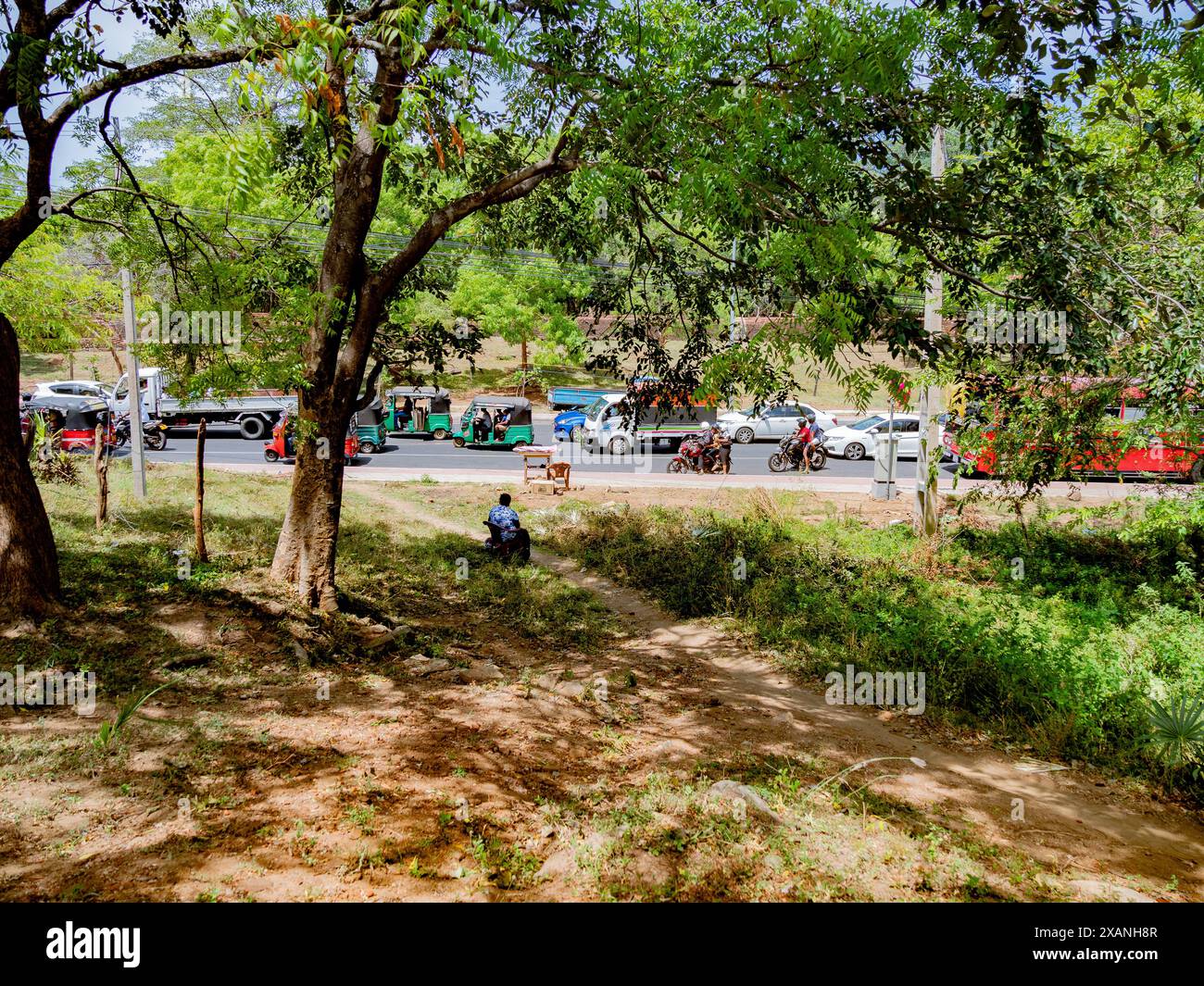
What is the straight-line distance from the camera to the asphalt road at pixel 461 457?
23.4 metres

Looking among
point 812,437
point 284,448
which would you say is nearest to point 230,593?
point 284,448

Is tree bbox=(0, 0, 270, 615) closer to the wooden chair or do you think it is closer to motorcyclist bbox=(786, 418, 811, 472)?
the wooden chair

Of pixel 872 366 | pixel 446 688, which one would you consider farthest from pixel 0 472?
pixel 872 366

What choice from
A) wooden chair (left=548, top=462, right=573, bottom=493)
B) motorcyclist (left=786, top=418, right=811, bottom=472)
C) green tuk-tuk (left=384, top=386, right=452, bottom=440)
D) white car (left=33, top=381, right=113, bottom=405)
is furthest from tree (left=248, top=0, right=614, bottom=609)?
white car (left=33, top=381, right=113, bottom=405)

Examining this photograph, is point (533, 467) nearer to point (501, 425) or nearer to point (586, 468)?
point (586, 468)

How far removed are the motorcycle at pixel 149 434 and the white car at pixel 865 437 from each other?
22232mm

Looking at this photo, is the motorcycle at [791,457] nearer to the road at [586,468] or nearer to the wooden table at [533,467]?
the road at [586,468]

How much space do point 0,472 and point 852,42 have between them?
339 inches

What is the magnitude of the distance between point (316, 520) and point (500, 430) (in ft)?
60.3

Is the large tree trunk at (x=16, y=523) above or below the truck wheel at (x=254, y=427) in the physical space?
below

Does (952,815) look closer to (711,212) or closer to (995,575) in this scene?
(711,212)

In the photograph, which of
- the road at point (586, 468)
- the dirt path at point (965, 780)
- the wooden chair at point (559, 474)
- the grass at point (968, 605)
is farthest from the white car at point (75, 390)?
the dirt path at point (965, 780)

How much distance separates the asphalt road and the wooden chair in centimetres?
376
